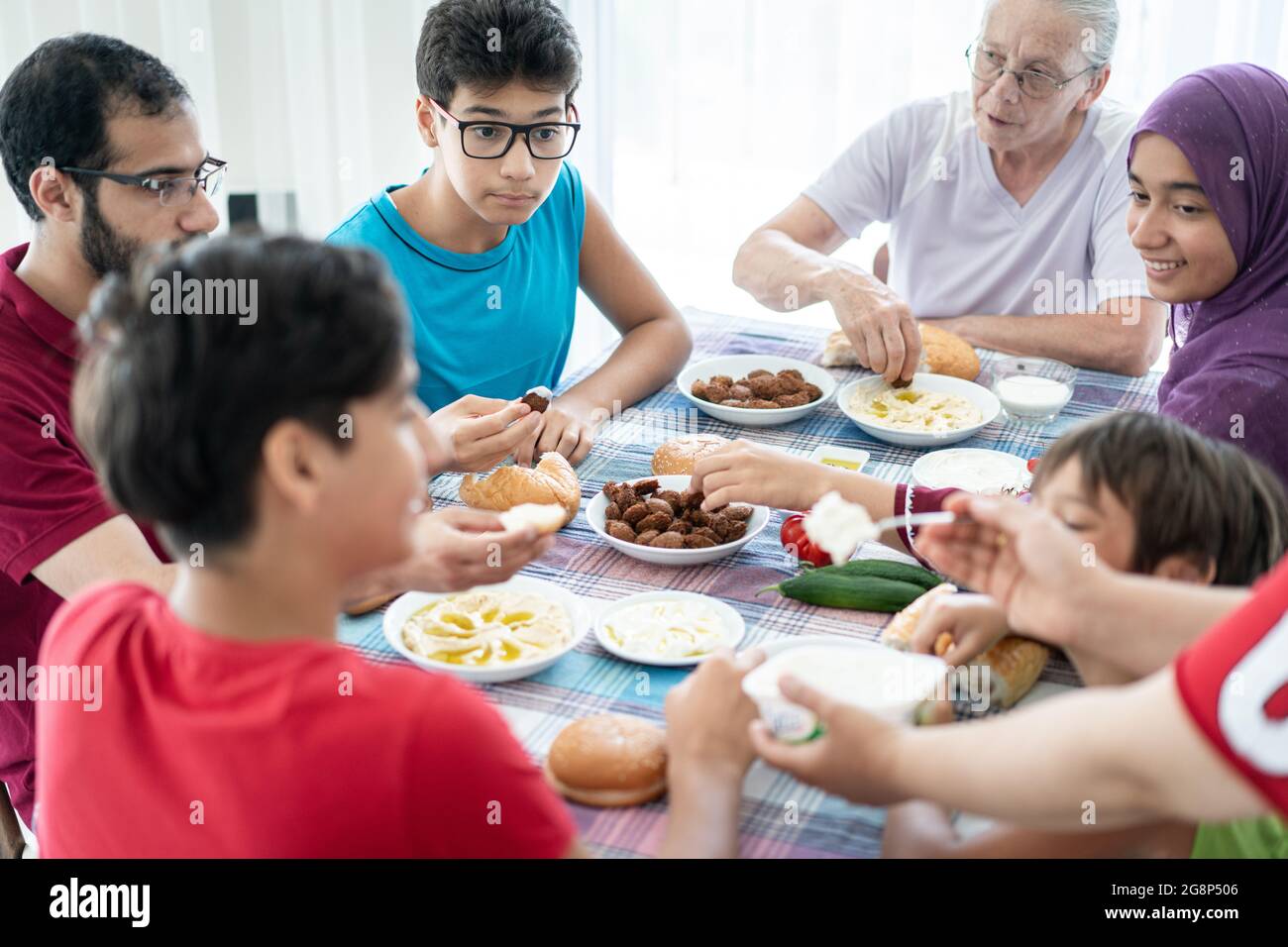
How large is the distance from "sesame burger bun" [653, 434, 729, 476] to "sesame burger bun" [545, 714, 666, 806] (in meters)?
0.90

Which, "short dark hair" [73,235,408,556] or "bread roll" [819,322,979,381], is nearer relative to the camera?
"short dark hair" [73,235,408,556]

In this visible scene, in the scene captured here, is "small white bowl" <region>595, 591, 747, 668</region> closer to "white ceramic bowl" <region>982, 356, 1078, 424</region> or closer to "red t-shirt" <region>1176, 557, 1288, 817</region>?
"red t-shirt" <region>1176, 557, 1288, 817</region>

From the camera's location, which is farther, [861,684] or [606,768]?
[861,684]

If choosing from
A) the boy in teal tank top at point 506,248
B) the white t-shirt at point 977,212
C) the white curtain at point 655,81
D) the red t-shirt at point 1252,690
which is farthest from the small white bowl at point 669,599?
the white curtain at point 655,81

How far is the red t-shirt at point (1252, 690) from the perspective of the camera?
40.8 inches

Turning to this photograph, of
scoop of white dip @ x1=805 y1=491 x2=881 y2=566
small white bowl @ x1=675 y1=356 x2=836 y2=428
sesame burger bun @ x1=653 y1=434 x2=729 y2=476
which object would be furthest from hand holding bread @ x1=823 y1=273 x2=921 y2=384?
scoop of white dip @ x1=805 y1=491 x2=881 y2=566

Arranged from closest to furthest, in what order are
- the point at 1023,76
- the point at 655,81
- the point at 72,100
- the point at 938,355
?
1. the point at 72,100
2. the point at 938,355
3. the point at 1023,76
4. the point at 655,81

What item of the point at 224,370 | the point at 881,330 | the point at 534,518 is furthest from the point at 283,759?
the point at 881,330

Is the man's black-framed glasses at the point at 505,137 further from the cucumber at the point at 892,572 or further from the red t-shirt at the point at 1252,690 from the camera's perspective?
the red t-shirt at the point at 1252,690

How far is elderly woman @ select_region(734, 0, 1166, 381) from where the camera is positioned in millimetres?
3102

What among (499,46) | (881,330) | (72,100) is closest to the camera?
(72,100)

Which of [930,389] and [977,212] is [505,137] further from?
[977,212]

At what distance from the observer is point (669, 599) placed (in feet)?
6.73

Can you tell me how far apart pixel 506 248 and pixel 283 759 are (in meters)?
2.09
